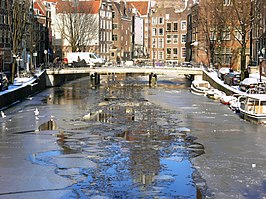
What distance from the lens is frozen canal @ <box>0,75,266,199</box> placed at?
17.1m

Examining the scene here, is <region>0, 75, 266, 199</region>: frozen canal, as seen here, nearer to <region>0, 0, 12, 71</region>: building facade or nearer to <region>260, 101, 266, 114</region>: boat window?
<region>260, 101, 266, 114</region>: boat window

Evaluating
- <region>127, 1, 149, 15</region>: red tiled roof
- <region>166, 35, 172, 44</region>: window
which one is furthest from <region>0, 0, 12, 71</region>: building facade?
<region>127, 1, 149, 15</region>: red tiled roof

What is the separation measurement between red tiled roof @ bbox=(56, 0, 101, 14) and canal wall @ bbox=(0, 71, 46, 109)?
116ft

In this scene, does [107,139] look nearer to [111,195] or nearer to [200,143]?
[200,143]

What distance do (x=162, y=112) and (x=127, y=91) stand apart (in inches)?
743

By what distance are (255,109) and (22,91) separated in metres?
22.1

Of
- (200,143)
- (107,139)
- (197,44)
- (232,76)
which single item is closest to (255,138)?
(200,143)

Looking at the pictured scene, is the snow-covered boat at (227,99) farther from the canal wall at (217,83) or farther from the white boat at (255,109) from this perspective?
the white boat at (255,109)

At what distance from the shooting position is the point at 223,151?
22922 millimetres

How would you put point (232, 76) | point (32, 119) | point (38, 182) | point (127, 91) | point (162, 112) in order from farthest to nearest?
point (127, 91)
point (232, 76)
point (162, 112)
point (32, 119)
point (38, 182)

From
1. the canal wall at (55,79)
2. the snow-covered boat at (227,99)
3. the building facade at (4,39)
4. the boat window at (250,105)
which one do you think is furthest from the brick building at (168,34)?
the boat window at (250,105)

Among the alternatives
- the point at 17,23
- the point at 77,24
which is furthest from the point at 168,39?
the point at 17,23

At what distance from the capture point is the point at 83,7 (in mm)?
97250

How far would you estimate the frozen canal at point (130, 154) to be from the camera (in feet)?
56.2
